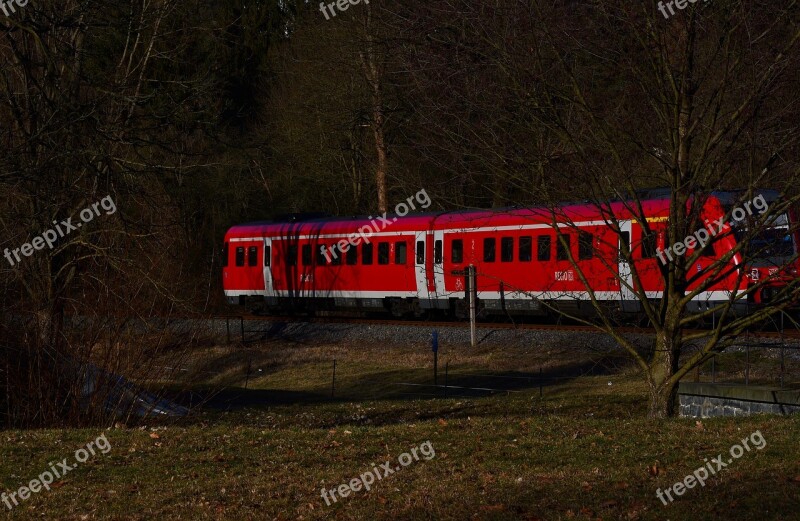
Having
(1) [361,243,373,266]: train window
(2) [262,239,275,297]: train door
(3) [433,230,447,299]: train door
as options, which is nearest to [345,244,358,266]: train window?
(1) [361,243,373,266]: train window

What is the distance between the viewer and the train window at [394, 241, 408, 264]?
30.7 metres

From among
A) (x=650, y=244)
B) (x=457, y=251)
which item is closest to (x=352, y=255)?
(x=457, y=251)

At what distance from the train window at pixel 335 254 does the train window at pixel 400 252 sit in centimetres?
267

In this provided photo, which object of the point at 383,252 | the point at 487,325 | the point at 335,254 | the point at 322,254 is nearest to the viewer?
the point at 487,325

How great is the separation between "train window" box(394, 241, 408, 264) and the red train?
1.3 inches

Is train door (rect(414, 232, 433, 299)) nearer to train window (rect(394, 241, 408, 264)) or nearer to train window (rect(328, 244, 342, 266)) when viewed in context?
train window (rect(394, 241, 408, 264))

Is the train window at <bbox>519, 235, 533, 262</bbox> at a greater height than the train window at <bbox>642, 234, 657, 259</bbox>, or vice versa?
the train window at <bbox>642, 234, 657, 259</bbox>

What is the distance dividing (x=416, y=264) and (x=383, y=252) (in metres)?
9.23

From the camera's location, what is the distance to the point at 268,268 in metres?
36.8

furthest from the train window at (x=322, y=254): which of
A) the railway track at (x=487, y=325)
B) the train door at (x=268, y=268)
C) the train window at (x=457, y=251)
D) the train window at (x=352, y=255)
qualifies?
the train window at (x=457, y=251)

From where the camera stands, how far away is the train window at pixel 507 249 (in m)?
27.1

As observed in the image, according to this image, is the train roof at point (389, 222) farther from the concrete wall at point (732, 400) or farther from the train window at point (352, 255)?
the concrete wall at point (732, 400)

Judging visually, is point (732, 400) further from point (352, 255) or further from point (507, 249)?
point (352, 255)

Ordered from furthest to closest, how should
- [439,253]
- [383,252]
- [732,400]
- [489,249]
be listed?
1. [383,252]
2. [439,253]
3. [489,249]
4. [732,400]
